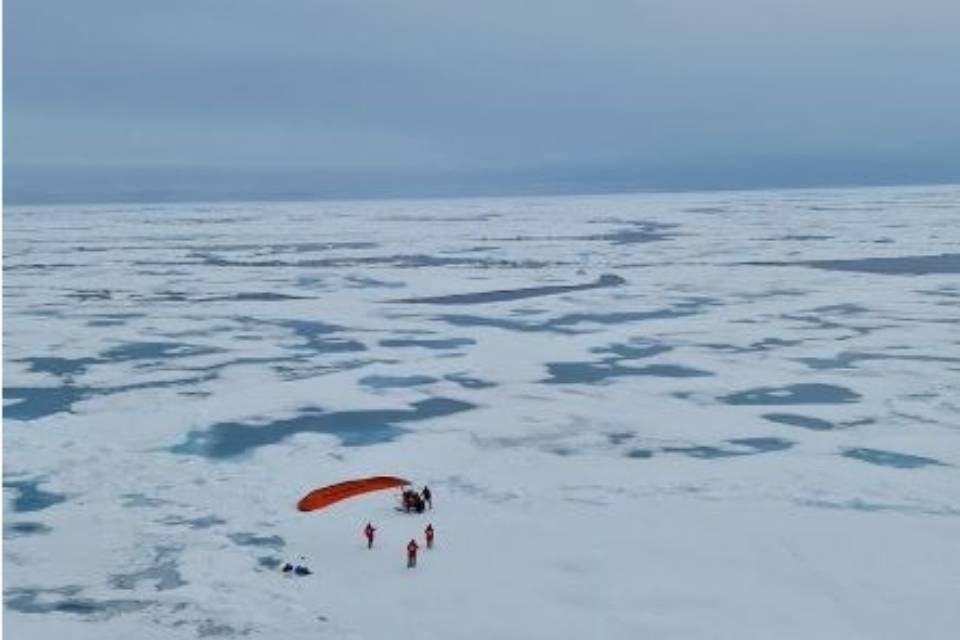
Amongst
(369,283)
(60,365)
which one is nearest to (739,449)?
(60,365)

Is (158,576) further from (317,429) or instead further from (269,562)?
(317,429)

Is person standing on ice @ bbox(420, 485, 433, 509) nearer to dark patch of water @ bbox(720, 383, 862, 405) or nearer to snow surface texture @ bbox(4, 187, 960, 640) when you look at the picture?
snow surface texture @ bbox(4, 187, 960, 640)

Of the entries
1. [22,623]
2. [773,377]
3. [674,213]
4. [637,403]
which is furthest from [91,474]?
[674,213]

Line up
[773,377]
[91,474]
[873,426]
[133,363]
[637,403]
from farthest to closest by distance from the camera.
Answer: [133,363] < [773,377] < [637,403] < [873,426] < [91,474]

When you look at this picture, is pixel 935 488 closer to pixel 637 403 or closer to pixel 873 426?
pixel 873 426

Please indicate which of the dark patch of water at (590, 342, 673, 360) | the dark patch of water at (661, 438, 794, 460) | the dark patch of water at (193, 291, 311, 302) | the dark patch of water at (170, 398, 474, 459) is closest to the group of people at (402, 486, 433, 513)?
the dark patch of water at (170, 398, 474, 459)

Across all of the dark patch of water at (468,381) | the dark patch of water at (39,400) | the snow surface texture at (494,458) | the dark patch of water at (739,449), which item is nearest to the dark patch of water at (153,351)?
the snow surface texture at (494,458)
